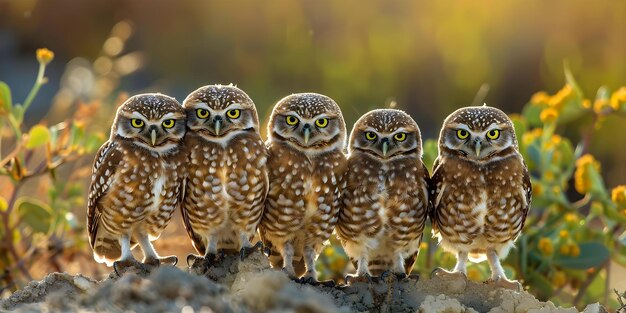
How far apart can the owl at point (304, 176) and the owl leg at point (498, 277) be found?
773mm

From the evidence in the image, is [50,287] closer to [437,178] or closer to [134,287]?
[134,287]

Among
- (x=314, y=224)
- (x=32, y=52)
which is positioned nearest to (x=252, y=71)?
(x=32, y=52)

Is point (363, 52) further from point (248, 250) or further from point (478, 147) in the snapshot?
point (248, 250)

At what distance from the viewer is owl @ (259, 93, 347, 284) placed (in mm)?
4309

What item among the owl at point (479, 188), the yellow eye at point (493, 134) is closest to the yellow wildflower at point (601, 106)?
the owl at point (479, 188)

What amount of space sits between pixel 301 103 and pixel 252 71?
8.11 metres

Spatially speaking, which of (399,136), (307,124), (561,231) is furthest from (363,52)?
(307,124)

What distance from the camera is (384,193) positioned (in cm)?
433

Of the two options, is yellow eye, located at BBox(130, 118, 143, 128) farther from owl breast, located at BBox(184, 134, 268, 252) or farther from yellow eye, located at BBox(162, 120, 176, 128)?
owl breast, located at BBox(184, 134, 268, 252)

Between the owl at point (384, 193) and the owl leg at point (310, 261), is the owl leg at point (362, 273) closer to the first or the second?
the owl at point (384, 193)

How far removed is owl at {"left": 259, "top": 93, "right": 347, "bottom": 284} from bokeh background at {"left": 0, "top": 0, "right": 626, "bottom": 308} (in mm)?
5453

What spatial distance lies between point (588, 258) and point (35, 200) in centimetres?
330

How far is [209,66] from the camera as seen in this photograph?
13250mm

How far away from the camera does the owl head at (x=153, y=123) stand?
4180 mm
